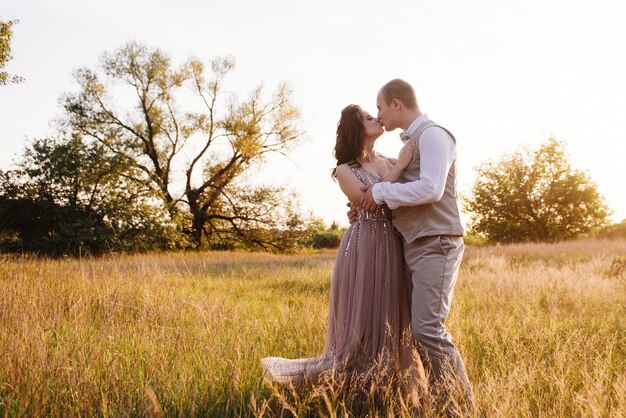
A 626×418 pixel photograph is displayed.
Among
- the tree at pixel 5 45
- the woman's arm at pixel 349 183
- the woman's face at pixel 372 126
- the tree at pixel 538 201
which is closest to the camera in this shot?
the woman's arm at pixel 349 183

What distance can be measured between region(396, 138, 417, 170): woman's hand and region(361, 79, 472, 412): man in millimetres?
28

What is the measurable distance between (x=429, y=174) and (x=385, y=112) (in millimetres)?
634

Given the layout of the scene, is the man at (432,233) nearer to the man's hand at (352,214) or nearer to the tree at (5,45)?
the man's hand at (352,214)

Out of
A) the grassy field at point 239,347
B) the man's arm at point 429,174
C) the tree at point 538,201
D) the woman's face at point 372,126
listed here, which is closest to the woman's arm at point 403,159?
the man's arm at point 429,174

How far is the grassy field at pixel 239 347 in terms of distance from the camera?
2.87 m

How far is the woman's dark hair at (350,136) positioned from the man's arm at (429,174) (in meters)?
0.76

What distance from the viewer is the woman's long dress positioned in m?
3.54

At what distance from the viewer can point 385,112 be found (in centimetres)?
349

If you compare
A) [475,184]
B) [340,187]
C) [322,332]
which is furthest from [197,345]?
[475,184]

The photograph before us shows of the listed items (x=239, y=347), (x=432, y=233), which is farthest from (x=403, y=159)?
(x=239, y=347)

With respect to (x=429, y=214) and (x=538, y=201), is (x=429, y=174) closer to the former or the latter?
(x=429, y=214)

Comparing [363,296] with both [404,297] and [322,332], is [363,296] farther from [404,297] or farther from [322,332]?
[322,332]

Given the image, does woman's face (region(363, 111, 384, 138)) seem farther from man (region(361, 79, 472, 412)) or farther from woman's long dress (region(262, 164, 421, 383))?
man (region(361, 79, 472, 412))

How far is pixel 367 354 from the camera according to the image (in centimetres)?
360
